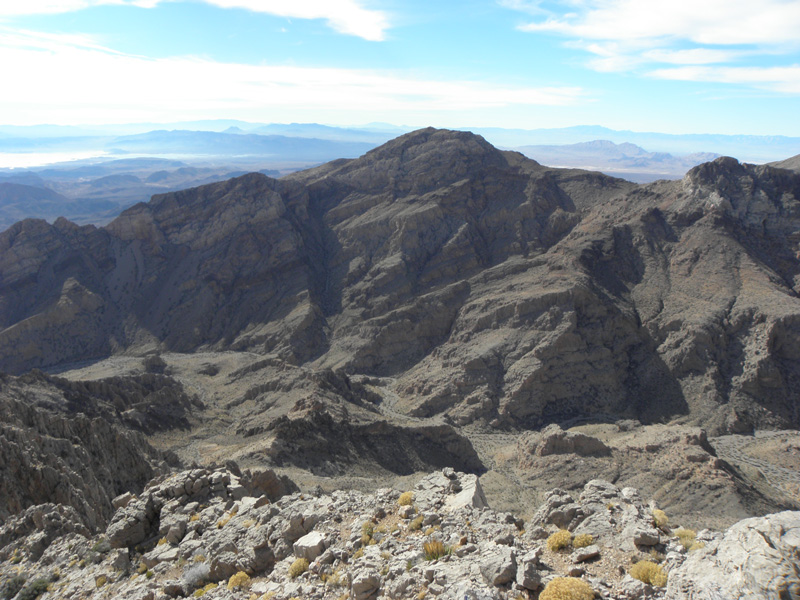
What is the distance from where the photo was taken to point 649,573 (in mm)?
11820

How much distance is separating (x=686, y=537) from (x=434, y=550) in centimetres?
616

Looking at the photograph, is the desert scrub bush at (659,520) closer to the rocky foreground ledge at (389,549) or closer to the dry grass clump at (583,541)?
the rocky foreground ledge at (389,549)

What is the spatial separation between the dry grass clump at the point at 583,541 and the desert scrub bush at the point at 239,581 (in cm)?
913

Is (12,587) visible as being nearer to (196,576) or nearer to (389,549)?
(196,576)

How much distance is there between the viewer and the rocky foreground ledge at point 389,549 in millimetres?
11188

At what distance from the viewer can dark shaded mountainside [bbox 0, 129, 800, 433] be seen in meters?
71.9

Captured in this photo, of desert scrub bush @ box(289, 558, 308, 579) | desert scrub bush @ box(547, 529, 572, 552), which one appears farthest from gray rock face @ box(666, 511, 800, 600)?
desert scrub bush @ box(289, 558, 308, 579)

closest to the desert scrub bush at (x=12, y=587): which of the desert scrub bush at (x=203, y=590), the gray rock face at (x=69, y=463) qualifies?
the gray rock face at (x=69, y=463)

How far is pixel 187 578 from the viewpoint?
16047mm

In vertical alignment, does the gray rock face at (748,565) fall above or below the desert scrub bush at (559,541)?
above

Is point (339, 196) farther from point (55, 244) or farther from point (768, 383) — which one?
Result: point (768, 383)

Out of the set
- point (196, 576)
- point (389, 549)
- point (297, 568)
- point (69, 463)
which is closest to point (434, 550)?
point (389, 549)

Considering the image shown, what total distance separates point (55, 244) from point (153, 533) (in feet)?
368

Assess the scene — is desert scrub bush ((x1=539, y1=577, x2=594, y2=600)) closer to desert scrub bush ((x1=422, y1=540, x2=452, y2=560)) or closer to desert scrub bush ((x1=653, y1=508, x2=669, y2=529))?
desert scrub bush ((x1=422, y1=540, x2=452, y2=560))
